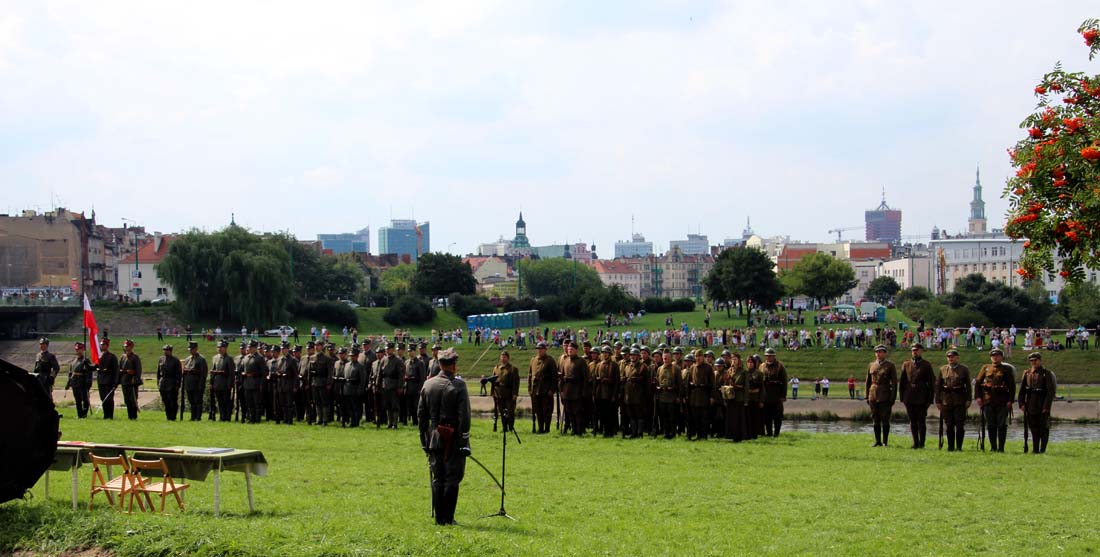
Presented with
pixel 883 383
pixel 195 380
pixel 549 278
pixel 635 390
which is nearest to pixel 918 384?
pixel 883 383

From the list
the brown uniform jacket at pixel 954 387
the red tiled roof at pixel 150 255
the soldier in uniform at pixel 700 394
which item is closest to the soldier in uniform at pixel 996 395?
the brown uniform jacket at pixel 954 387

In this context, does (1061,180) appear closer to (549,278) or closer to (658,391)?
(658,391)

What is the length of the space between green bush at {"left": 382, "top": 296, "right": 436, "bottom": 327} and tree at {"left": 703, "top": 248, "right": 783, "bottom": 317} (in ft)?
90.3

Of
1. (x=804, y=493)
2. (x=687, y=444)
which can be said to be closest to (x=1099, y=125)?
(x=804, y=493)

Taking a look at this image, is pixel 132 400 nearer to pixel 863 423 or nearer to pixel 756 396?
pixel 756 396

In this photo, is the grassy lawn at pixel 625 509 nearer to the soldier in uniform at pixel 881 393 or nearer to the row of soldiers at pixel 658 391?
the soldier in uniform at pixel 881 393

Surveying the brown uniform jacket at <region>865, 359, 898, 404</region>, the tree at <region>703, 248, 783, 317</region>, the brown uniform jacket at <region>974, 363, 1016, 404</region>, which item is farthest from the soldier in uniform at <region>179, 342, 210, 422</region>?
the tree at <region>703, 248, 783, 317</region>

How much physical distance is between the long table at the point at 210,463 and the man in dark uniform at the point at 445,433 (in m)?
1.93

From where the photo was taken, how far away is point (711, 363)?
2248cm

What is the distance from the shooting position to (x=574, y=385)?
2272cm

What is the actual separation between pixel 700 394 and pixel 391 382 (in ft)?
21.8

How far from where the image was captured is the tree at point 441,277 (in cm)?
11462

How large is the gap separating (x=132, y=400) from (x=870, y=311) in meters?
79.2

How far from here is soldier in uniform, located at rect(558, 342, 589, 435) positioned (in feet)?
74.7
